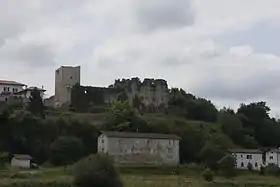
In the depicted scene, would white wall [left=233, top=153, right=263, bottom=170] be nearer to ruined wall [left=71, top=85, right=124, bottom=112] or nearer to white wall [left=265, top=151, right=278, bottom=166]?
white wall [left=265, top=151, right=278, bottom=166]

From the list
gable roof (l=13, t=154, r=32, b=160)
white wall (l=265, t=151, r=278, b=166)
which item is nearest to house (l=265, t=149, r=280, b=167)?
white wall (l=265, t=151, r=278, b=166)

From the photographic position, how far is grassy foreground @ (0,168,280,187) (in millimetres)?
49688

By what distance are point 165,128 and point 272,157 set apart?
1441 cm

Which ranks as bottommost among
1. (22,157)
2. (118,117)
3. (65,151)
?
(22,157)

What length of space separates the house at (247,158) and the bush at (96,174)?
3134 cm

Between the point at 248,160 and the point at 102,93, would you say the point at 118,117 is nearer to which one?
the point at 102,93

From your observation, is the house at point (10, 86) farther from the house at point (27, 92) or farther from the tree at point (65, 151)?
the tree at point (65, 151)

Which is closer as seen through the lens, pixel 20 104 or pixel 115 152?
pixel 115 152

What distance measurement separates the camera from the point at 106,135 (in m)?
73.5

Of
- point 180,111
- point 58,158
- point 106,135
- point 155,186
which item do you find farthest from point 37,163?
point 180,111

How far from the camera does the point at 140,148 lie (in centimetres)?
7556

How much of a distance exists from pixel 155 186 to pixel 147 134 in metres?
28.7

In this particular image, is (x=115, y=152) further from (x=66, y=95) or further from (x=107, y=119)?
(x=66, y=95)

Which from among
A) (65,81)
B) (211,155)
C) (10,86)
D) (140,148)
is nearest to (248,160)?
(211,155)
